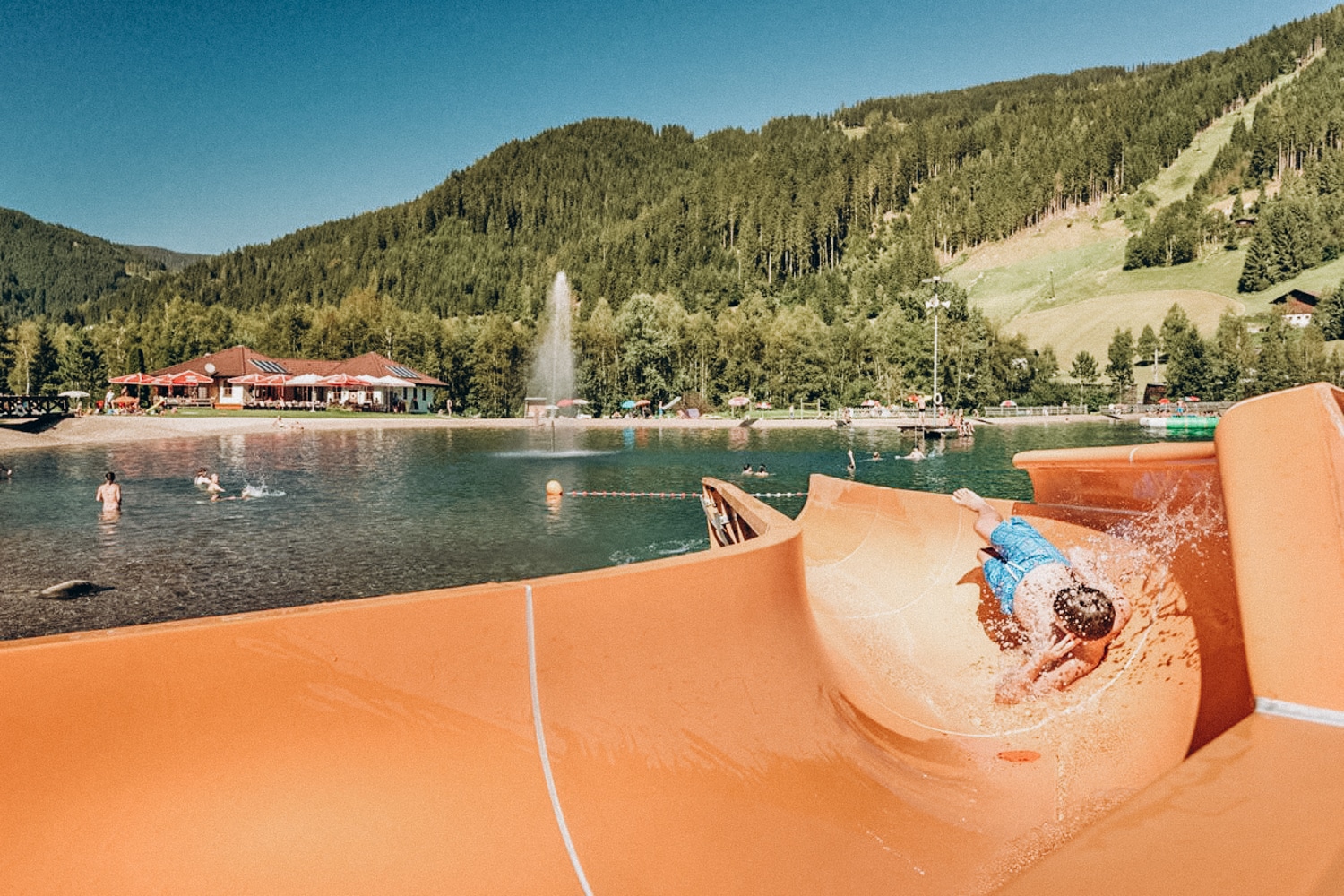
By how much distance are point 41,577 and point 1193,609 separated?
1890 cm

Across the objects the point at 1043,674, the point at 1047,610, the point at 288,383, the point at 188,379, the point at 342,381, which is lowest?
the point at 1043,674

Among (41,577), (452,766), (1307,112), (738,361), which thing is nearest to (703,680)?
(452,766)

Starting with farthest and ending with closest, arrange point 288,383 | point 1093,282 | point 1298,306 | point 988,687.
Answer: point 1093,282, point 1298,306, point 288,383, point 988,687

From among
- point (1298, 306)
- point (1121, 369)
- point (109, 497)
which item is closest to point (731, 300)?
point (1121, 369)

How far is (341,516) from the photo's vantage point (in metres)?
24.3

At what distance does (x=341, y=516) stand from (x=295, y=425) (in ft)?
182

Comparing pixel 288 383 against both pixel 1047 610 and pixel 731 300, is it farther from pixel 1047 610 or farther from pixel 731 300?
pixel 1047 610

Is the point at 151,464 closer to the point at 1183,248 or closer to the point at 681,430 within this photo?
the point at 681,430

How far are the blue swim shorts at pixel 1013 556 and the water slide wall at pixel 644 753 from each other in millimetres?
1242

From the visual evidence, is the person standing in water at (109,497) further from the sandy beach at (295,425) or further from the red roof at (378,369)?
the red roof at (378,369)

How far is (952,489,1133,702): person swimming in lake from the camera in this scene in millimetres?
5020

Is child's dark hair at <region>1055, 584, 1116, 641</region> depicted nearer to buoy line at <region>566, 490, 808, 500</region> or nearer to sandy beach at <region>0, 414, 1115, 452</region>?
buoy line at <region>566, 490, 808, 500</region>

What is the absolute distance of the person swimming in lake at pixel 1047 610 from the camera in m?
5.02

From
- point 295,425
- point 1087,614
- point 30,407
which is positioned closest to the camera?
point 1087,614
